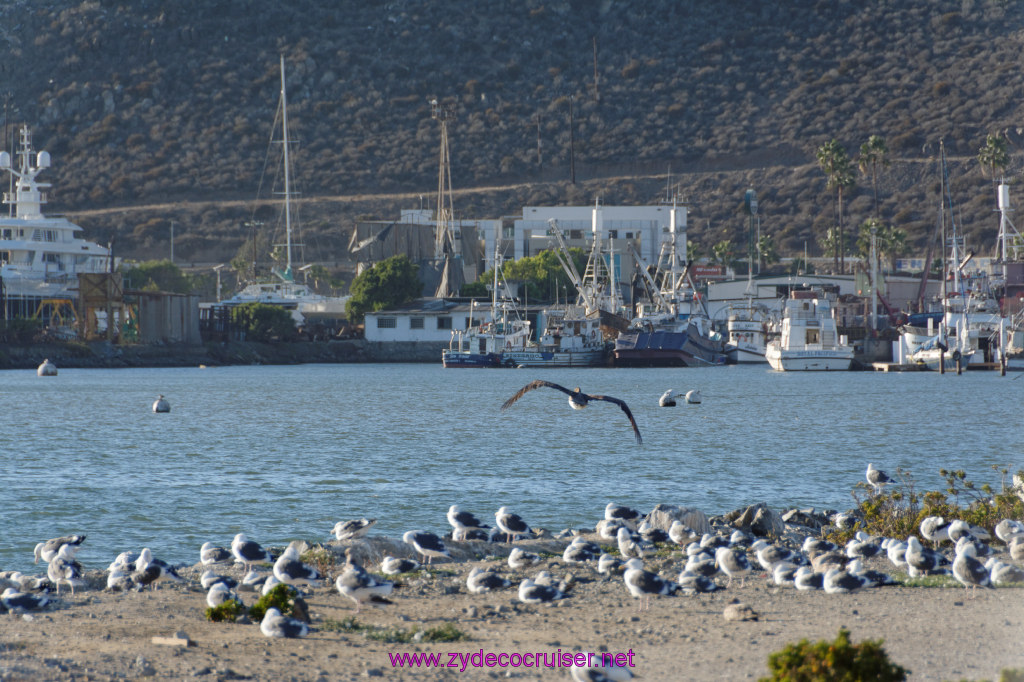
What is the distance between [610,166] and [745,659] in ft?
467

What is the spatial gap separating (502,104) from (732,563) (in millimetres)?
153757

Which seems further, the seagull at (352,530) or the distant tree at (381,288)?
the distant tree at (381,288)

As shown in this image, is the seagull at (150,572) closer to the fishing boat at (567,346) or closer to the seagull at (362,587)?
the seagull at (362,587)

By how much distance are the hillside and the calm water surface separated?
2847 inches

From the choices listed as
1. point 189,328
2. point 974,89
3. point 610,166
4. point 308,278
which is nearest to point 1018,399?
point 189,328

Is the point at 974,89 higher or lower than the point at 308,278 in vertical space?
higher

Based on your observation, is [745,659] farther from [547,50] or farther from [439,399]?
[547,50]

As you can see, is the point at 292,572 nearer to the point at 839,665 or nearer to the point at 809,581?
the point at 809,581

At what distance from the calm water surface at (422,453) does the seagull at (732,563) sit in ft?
25.2

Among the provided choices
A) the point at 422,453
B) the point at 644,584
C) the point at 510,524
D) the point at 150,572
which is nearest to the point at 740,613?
the point at 644,584

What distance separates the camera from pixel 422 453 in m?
37.3

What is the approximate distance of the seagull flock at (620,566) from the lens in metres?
14.2

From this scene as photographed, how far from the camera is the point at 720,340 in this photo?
101312mm

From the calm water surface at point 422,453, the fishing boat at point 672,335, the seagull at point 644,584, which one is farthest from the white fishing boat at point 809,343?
the seagull at point 644,584
